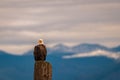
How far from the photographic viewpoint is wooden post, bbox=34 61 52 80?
29.7 meters

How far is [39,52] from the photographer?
30.9 m

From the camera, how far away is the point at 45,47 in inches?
1225

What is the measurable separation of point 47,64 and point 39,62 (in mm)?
362

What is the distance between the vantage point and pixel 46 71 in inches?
1179

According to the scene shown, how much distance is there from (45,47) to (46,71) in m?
1.56

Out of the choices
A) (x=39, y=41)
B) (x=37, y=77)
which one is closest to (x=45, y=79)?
(x=37, y=77)

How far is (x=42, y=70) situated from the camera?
98.1 feet

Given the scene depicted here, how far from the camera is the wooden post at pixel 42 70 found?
1168 inches

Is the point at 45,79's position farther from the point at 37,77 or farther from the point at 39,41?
the point at 39,41

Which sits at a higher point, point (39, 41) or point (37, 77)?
point (39, 41)

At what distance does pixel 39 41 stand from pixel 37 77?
213cm

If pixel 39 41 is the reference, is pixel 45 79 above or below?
below

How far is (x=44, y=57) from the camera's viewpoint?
30859 mm

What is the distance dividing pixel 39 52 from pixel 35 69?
1201 mm
